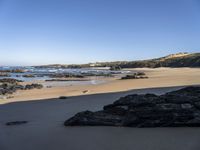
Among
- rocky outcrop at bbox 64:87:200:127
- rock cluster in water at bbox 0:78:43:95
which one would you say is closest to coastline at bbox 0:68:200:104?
rock cluster in water at bbox 0:78:43:95

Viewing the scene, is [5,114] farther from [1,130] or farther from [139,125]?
[139,125]

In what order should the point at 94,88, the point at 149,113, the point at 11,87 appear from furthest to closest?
the point at 11,87, the point at 94,88, the point at 149,113

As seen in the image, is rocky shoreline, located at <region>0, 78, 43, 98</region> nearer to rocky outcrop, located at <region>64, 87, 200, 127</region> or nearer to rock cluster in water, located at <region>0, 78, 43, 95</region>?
rock cluster in water, located at <region>0, 78, 43, 95</region>

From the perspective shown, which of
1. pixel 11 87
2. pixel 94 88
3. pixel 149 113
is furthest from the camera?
pixel 11 87

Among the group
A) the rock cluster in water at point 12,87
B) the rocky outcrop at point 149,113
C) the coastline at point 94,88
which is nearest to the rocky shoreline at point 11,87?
the rock cluster in water at point 12,87

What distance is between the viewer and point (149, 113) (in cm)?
605

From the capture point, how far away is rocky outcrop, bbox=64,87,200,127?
590cm

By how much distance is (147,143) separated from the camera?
4914mm

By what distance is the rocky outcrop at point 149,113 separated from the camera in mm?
5898

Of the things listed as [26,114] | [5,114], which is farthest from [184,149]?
[5,114]

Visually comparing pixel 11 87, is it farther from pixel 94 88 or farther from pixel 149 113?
pixel 149 113

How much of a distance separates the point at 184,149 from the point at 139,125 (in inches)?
61.8

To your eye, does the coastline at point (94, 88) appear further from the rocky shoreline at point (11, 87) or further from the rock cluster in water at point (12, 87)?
the rock cluster in water at point (12, 87)

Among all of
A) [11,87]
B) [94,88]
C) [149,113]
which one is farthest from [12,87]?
[149,113]
